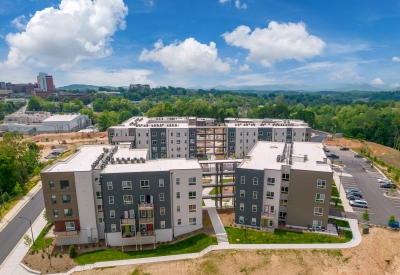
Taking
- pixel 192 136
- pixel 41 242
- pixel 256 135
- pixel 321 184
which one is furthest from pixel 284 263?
pixel 192 136

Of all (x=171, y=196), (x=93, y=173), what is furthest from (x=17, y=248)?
(x=171, y=196)

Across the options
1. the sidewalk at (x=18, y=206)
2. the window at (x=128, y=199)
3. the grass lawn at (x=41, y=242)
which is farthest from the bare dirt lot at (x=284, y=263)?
the sidewalk at (x=18, y=206)

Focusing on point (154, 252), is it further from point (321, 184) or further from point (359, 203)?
point (359, 203)

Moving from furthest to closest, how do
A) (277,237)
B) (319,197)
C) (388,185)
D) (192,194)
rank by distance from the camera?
(388,185) → (319,197) → (192,194) → (277,237)

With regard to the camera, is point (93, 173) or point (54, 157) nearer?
point (93, 173)

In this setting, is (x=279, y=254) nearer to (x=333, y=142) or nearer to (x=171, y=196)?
(x=171, y=196)

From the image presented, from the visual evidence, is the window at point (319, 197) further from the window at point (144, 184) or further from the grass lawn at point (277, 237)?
the window at point (144, 184)
